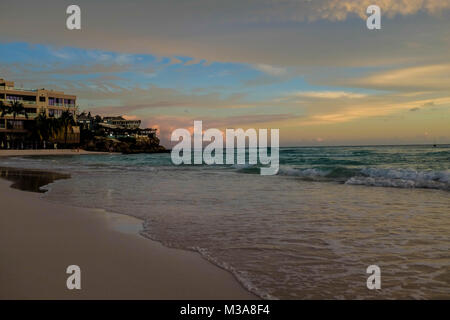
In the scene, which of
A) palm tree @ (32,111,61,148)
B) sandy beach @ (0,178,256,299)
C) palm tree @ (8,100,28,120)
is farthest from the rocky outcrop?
sandy beach @ (0,178,256,299)

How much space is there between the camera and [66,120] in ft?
296

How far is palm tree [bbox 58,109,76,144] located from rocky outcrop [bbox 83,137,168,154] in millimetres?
12070

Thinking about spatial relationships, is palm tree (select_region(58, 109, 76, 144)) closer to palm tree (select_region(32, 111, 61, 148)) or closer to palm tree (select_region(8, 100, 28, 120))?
palm tree (select_region(32, 111, 61, 148))

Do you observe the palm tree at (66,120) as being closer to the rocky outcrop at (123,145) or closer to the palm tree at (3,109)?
A: the palm tree at (3,109)

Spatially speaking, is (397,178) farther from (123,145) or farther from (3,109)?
(123,145)

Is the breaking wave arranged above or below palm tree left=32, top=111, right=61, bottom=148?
below

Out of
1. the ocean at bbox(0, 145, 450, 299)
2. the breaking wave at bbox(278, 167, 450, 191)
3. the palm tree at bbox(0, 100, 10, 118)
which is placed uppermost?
the palm tree at bbox(0, 100, 10, 118)

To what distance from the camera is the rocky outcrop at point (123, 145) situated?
106m

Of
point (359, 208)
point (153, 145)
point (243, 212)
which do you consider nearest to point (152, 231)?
point (243, 212)

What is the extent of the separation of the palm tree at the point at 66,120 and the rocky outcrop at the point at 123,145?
39.6 ft

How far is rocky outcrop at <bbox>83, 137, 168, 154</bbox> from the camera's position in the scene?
10644cm

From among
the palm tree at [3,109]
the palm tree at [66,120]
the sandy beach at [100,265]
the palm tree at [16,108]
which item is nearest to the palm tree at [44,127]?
the palm tree at [66,120]
